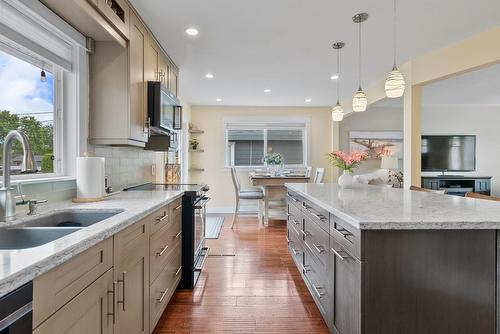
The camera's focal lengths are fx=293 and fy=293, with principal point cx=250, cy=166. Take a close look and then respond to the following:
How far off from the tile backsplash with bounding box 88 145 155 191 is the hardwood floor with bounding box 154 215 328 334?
1132 millimetres

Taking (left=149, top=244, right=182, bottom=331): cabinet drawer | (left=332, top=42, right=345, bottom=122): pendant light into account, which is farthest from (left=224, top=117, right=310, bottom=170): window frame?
(left=149, top=244, right=182, bottom=331): cabinet drawer

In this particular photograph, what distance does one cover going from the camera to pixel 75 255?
3.05 feet

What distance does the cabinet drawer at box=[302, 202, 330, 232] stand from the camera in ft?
5.95

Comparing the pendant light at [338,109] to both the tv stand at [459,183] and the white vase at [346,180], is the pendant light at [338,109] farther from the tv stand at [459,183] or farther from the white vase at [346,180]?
the tv stand at [459,183]

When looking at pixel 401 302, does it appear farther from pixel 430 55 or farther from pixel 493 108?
pixel 493 108

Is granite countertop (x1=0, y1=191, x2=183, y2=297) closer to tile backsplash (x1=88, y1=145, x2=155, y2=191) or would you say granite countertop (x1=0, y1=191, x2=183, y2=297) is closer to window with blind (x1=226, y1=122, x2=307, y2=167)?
tile backsplash (x1=88, y1=145, x2=155, y2=191)

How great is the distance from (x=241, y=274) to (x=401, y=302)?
72.8 inches

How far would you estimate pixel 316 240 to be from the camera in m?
2.05

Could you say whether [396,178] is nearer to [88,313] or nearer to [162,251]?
[162,251]

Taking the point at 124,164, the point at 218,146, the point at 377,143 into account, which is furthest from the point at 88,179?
the point at 377,143

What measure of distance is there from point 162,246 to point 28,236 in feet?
2.76

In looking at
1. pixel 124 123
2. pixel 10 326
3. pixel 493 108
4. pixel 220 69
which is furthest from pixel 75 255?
pixel 493 108

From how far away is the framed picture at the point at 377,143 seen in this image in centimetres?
673

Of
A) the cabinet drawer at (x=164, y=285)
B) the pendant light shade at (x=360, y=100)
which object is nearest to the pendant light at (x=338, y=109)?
the pendant light shade at (x=360, y=100)
